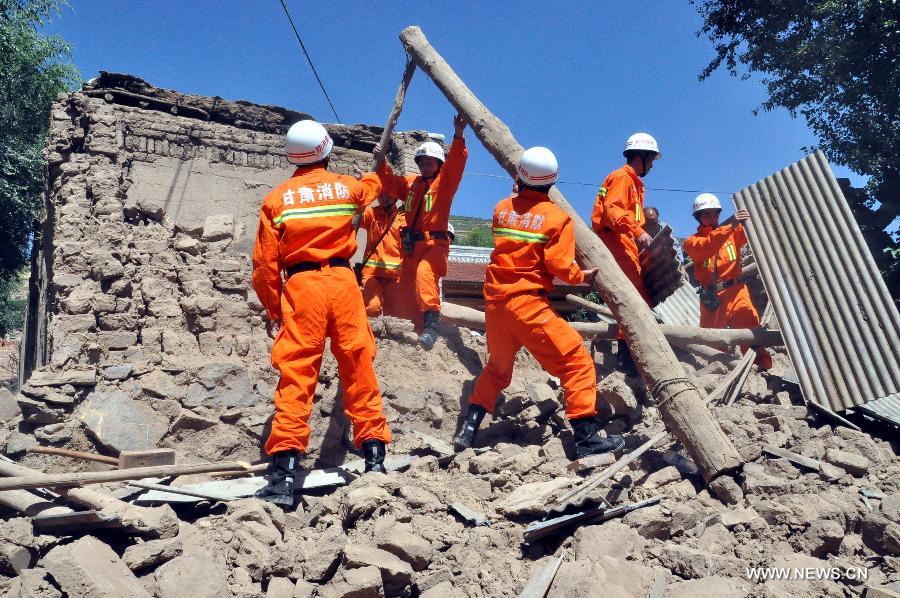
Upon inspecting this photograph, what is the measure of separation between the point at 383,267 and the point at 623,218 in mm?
2056

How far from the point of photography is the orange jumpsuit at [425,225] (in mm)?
5773

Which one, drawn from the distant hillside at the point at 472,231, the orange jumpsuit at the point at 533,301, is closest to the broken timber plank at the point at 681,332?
the orange jumpsuit at the point at 533,301

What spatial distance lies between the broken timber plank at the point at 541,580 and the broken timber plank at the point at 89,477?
1.76 metres

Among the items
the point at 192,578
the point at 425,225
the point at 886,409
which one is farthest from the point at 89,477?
the point at 886,409

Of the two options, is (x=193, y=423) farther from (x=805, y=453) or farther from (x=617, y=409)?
(x=805, y=453)

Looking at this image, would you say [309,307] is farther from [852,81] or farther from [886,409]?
[852,81]

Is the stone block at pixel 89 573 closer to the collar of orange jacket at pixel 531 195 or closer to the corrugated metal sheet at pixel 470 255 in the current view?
the collar of orange jacket at pixel 531 195

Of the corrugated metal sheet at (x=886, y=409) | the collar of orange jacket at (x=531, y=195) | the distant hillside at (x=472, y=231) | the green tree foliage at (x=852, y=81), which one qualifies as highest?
the distant hillside at (x=472, y=231)

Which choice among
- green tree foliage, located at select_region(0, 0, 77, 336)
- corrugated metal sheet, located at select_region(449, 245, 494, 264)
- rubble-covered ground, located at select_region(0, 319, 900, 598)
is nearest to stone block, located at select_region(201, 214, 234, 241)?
rubble-covered ground, located at select_region(0, 319, 900, 598)

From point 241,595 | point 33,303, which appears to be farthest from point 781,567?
point 33,303

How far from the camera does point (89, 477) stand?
10.3 feet

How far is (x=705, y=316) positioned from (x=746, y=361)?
180 cm

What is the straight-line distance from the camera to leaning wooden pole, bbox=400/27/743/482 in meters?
→ 3.84

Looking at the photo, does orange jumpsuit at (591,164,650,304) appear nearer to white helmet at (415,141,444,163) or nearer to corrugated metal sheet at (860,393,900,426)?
white helmet at (415,141,444,163)
